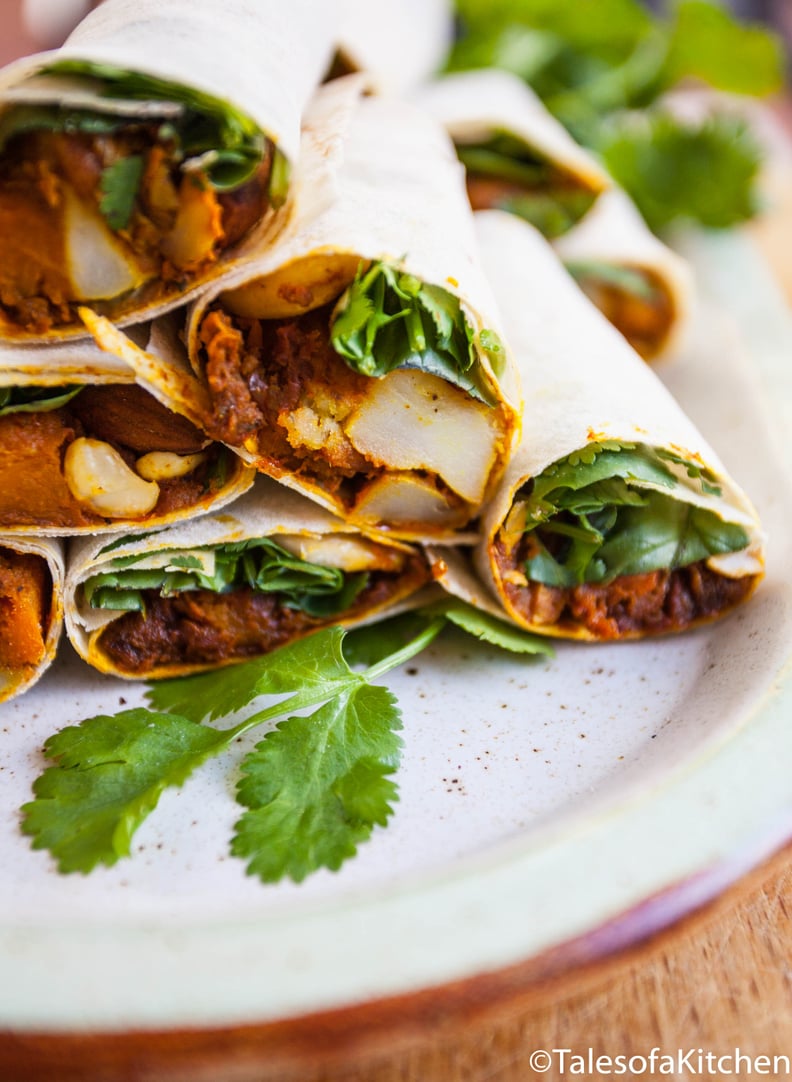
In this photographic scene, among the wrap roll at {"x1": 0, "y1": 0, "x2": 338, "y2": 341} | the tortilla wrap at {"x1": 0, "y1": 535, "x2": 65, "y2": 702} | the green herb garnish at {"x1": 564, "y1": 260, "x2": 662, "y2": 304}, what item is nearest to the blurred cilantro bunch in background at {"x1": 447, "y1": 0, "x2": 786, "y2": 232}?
the green herb garnish at {"x1": 564, "y1": 260, "x2": 662, "y2": 304}

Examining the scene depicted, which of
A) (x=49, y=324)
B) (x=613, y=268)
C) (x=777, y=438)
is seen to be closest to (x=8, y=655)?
(x=49, y=324)

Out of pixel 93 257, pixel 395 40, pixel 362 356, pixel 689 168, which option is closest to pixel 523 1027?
pixel 362 356

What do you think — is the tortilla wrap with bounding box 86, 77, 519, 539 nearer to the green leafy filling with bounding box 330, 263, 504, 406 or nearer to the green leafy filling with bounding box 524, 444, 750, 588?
the green leafy filling with bounding box 330, 263, 504, 406

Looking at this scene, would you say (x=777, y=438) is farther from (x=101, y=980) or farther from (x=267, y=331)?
(x=101, y=980)

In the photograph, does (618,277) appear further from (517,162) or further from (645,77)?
(645,77)

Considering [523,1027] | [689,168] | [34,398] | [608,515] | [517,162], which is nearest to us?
[523,1027]

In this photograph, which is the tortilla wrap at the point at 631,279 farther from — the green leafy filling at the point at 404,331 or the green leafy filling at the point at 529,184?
the green leafy filling at the point at 404,331

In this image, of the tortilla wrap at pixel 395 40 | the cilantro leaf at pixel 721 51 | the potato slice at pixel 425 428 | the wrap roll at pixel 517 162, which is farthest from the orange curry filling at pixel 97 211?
the cilantro leaf at pixel 721 51
